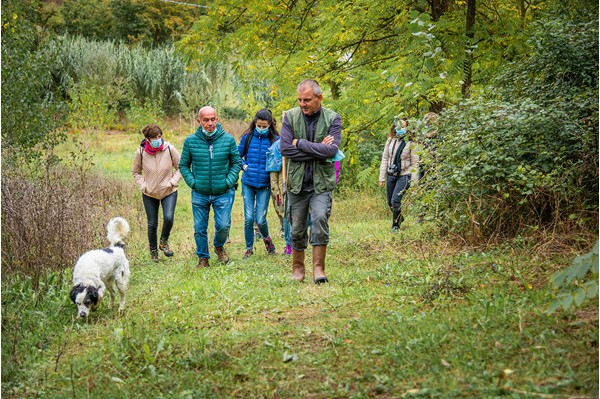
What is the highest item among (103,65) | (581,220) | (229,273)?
(103,65)

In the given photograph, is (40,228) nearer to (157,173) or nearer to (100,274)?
(100,274)

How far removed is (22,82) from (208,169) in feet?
17.7

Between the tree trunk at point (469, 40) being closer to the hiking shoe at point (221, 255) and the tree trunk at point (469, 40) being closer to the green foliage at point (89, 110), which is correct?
the hiking shoe at point (221, 255)

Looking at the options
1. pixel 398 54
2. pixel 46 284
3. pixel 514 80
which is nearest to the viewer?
pixel 46 284

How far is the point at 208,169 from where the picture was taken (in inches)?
360

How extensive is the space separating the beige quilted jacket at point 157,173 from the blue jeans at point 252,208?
114 centimetres

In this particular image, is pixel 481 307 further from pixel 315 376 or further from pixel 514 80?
pixel 514 80

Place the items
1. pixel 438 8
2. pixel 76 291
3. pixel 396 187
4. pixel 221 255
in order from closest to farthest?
1. pixel 76 291
2. pixel 221 255
3. pixel 438 8
4. pixel 396 187

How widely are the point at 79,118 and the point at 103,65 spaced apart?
274 inches

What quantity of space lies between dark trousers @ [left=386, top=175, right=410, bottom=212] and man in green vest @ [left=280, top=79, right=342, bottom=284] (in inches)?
180

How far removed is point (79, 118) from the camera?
25.1 m

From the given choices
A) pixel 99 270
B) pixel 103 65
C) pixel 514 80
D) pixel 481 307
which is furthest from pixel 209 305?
pixel 103 65

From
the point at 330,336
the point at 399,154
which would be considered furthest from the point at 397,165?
the point at 330,336

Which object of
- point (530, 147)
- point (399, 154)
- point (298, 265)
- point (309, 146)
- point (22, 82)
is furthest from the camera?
point (22, 82)
